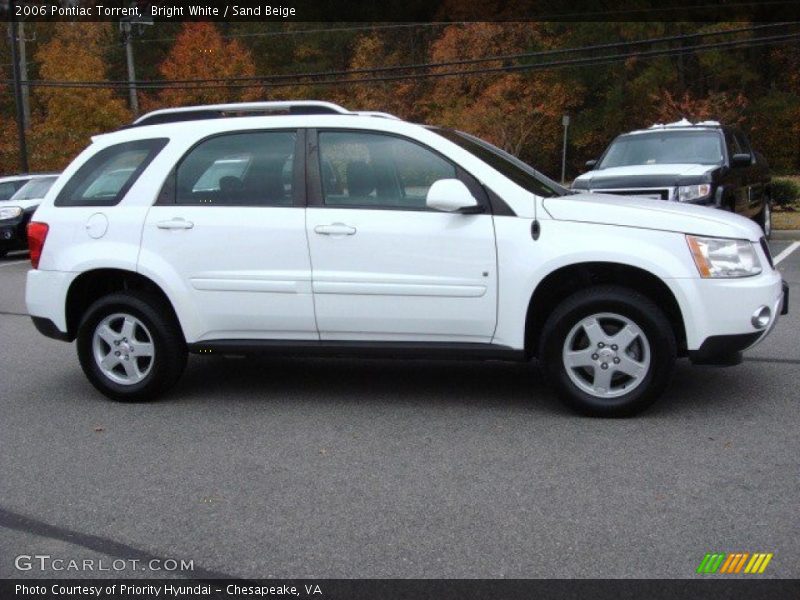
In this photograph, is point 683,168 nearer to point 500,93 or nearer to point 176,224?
point 176,224

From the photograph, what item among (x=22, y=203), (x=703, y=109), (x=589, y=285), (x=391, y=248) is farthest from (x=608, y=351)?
(x=703, y=109)

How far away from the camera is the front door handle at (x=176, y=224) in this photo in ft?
19.9

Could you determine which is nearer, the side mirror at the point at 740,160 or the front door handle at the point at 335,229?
the front door handle at the point at 335,229

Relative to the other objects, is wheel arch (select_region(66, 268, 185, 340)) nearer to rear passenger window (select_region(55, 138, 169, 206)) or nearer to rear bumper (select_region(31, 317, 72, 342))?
rear bumper (select_region(31, 317, 72, 342))

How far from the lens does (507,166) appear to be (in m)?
6.18

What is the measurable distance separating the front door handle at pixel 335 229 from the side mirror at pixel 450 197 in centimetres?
52

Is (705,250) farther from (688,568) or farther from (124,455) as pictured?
(124,455)

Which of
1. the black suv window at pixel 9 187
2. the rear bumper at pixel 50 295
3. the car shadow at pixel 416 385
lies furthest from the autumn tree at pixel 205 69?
the rear bumper at pixel 50 295

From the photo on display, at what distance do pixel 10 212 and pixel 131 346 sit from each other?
13.2m

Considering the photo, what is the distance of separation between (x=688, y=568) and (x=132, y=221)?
13.6ft

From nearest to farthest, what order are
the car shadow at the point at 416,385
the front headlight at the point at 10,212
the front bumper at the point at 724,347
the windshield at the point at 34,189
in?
the front bumper at the point at 724,347, the car shadow at the point at 416,385, the front headlight at the point at 10,212, the windshield at the point at 34,189

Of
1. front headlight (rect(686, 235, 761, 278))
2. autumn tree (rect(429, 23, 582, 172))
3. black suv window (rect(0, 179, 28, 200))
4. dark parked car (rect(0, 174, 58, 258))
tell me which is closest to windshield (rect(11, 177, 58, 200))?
dark parked car (rect(0, 174, 58, 258))

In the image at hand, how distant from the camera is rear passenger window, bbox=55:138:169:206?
20.8ft

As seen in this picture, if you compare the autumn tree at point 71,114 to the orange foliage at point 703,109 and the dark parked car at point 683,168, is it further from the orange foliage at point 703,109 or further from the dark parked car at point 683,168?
the dark parked car at point 683,168
